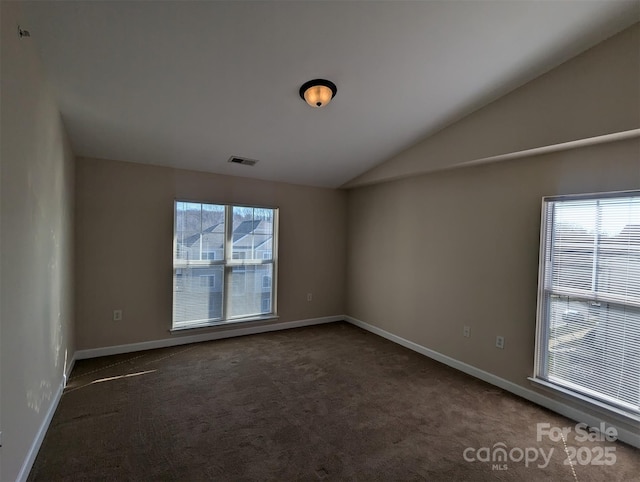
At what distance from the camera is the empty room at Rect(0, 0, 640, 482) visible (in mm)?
1878

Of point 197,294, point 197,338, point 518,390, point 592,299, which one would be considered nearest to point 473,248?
point 592,299

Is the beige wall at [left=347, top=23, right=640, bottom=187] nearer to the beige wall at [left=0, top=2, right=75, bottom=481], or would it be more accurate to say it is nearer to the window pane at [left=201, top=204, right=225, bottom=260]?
the window pane at [left=201, top=204, right=225, bottom=260]

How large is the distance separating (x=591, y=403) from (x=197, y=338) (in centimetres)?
401

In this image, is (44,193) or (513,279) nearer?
(44,193)

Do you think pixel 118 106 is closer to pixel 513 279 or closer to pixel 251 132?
pixel 251 132

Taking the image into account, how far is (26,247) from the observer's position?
1.75m

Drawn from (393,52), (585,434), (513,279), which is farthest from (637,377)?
(393,52)

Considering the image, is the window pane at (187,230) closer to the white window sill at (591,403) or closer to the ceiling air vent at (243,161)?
the ceiling air vent at (243,161)

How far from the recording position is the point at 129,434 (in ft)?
7.14

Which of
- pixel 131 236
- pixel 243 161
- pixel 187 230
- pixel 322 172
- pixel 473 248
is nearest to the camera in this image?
pixel 473 248

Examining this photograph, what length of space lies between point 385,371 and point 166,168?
3.44 m

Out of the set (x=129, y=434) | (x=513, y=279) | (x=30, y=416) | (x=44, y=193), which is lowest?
(x=129, y=434)

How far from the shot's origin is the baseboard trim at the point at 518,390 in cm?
225

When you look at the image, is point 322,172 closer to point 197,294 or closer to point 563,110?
point 197,294
